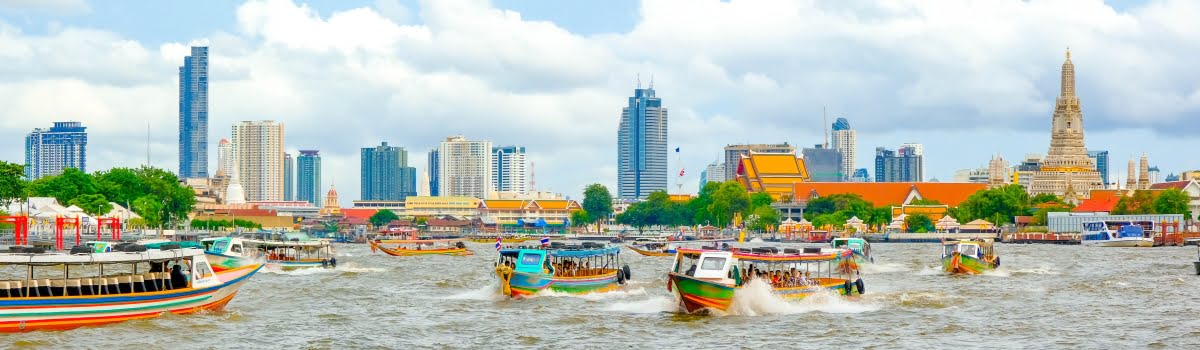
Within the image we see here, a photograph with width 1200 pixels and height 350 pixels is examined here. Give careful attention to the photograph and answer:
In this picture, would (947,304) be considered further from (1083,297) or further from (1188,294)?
(1188,294)

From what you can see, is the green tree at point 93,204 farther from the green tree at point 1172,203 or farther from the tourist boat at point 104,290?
the green tree at point 1172,203

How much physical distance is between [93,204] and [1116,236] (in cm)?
10237

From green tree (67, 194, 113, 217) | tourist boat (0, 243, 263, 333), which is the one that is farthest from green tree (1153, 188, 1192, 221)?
tourist boat (0, 243, 263, 333)

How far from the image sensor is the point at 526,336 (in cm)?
4519

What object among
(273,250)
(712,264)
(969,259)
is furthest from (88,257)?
(969,259)

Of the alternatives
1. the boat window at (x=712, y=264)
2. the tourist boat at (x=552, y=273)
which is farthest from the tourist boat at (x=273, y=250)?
the boat window at (x=712, y=264)

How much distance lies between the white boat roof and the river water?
5.87ft

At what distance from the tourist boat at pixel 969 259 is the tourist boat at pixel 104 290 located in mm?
43112

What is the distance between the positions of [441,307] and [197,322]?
12.4 meters

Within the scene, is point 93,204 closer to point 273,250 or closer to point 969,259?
point 273,250

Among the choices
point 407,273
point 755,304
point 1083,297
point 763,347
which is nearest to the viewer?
point 763,347

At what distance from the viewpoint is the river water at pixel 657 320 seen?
43188 mm

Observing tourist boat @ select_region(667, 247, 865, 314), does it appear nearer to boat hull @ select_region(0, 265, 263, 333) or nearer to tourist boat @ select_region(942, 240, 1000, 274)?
boat hull @ select_region(0, 265, 263, 333)

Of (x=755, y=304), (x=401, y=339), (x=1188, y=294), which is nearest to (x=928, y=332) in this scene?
(x=755, y=304)
